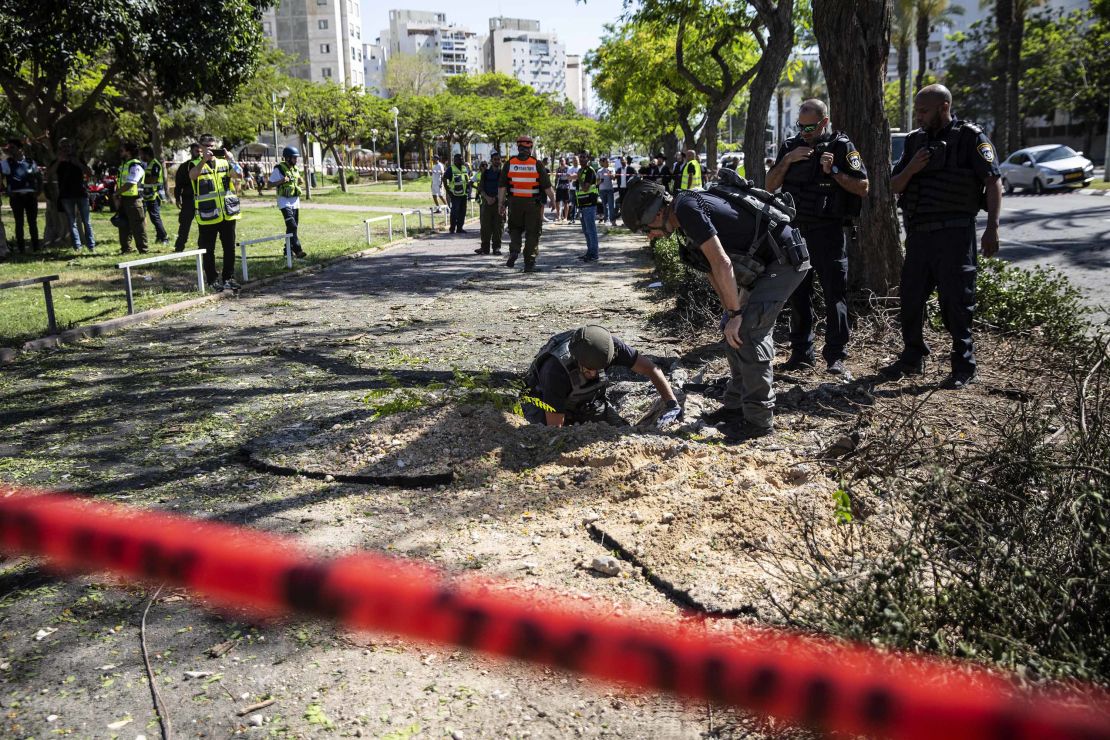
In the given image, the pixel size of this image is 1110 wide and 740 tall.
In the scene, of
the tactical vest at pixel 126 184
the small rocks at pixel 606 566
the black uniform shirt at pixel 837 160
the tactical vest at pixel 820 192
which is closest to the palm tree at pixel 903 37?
the tactical vest at pixel 126 184

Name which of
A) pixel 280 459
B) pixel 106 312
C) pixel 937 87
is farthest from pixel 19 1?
pixel 937 87

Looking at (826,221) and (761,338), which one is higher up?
(826,221)

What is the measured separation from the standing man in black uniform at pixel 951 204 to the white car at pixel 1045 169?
2465 centimetres

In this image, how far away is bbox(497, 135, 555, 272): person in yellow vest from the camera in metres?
14.0

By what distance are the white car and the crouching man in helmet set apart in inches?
1033

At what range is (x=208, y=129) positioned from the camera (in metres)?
36.7

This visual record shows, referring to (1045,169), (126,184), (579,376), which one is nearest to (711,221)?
(579,376)

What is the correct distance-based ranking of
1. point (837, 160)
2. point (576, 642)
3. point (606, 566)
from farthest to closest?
1. point (837, 160)
2. point (606, 566)
3. point (576, 642)

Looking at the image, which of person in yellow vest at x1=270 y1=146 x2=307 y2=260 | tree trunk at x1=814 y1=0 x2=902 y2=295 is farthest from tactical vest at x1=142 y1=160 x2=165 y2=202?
tree trunk at x1=814 y1=0 x2=902 y2=295

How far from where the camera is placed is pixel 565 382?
555 centimetres

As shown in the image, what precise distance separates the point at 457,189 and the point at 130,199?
8.05m

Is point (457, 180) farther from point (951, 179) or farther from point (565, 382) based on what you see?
point (565, 382)

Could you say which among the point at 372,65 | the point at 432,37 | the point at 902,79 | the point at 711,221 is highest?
the point at 432,37

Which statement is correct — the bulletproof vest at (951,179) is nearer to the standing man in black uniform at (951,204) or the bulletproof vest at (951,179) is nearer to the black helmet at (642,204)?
the standing man in black uniform at (951,204)
